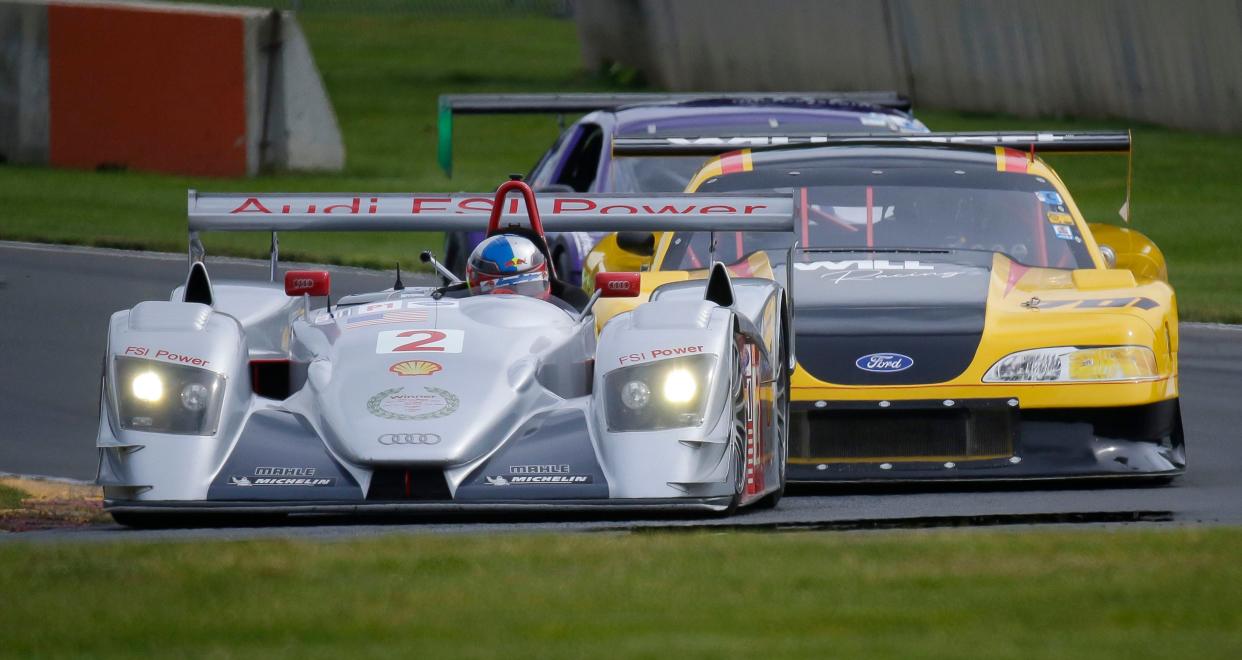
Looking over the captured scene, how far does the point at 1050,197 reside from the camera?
395 inches

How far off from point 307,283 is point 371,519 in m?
1.12

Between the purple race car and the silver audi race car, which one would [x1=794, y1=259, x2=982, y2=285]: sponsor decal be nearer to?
the silver audi race car

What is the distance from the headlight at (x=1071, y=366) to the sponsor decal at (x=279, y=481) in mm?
2451

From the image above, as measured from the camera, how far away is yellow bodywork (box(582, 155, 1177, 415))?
331 inches

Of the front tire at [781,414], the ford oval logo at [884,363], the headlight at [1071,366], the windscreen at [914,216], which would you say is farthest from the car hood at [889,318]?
the windscreen at [914,216]

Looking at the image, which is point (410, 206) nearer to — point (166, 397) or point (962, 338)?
point (166, 397)

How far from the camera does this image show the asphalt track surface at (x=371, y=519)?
7383 millimetres

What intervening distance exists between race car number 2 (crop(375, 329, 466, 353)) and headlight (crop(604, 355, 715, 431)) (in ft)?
1.96

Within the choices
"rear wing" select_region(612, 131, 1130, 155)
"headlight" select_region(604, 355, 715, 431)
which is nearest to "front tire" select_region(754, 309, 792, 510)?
"headlight" select_region(604, 355, 715, 431)

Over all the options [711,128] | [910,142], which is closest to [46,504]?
[910,142]

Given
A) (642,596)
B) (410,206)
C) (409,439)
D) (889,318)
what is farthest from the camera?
(889,318)

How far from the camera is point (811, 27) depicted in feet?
91.4

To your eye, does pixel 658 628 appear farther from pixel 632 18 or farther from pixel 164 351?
pixel 632 18

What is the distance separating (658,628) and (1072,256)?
478 centimetres
